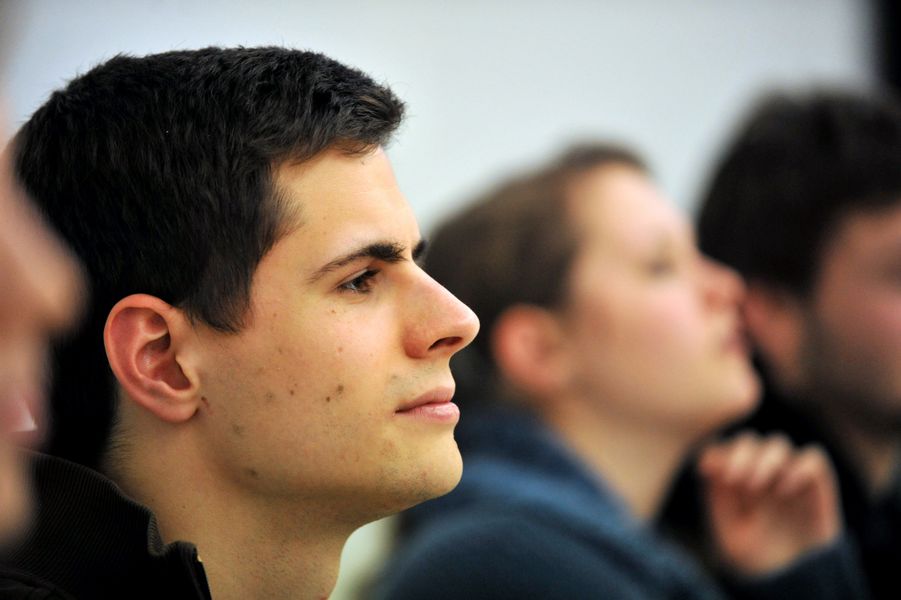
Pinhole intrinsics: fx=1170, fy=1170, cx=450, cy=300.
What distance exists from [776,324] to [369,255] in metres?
1.49

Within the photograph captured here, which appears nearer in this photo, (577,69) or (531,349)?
(531,349)

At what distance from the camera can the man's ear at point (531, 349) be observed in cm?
197

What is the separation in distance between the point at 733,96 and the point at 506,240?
1756 millimetres

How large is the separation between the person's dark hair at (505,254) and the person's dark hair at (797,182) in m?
0.36

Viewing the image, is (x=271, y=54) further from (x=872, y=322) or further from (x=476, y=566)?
(x=872, y=322)

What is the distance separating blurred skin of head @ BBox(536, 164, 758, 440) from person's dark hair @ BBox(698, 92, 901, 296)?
30cm

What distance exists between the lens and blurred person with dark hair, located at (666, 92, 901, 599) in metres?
2.15

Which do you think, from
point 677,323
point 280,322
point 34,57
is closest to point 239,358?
point 280,322

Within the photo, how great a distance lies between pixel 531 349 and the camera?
197 cm

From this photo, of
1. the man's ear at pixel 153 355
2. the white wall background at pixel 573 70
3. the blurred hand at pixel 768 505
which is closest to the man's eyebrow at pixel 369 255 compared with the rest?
the man's ear at pixel 153 355

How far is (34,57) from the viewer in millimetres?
1158

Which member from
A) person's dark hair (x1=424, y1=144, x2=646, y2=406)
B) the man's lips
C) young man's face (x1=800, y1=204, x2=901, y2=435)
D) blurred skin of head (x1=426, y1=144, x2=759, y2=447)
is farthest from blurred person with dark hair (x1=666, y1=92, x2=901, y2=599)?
the man's lips

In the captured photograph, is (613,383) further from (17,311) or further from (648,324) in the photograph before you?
(17,311)

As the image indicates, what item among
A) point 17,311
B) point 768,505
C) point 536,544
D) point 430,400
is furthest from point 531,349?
point 17,311
